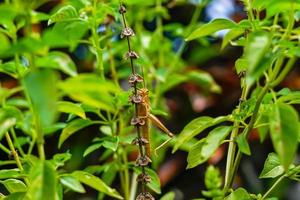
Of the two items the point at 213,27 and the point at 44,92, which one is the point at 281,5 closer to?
the point at 213,27

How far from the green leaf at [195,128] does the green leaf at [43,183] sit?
0.14 metres

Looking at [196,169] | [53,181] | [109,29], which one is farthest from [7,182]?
[196,169]

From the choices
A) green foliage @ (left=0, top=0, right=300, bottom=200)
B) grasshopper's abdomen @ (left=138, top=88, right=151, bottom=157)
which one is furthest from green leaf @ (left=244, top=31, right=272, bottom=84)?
grasshopper's abdomen @ (left=138, top=88, right=151, bottom=157)

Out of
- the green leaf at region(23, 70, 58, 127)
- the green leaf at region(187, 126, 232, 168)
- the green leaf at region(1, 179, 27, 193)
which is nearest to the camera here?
the green leaf at region(23, 70, 58, 127)

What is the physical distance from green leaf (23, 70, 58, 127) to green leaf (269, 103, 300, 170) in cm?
17

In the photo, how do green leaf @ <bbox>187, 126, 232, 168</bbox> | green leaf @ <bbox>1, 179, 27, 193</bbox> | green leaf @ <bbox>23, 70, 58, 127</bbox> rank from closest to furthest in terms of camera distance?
green leaf @ <bbox>23, 70, 58, 127</bbox> → green leaf @ <bbox>187, 126, 232, 168</bbox> → green leaf @ <bbox>1, 179, 27, 193</bbox>

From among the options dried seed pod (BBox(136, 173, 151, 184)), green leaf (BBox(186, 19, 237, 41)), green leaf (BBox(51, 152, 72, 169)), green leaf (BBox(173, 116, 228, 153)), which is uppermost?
green leaf (BBox(186, 19, 237, 41))

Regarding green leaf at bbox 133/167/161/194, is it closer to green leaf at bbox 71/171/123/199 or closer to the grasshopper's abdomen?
the grasshopper's abdomen

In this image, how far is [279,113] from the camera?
472 millimetres

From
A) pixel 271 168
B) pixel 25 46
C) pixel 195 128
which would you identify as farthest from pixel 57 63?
pixel 271 168

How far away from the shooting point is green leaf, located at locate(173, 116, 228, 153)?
0.54 m

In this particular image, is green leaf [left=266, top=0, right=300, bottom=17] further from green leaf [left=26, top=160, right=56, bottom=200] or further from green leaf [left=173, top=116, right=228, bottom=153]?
green leaf [left=26, top=160, right=56, bottom=200]

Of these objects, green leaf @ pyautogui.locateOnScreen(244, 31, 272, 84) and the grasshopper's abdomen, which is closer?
green leaf @ pyautogui.locateOnScreen(244, 31, 272, 84)

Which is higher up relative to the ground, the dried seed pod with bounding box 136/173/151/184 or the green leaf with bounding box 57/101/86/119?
the green leaf with bounding box 57/101/86/119
